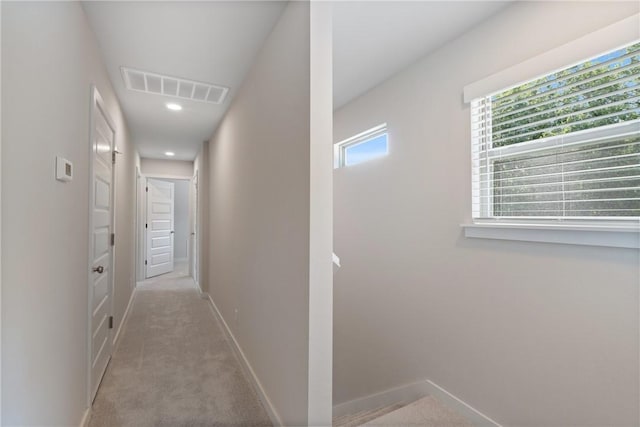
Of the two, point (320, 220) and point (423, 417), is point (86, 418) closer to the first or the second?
point (320, 220)

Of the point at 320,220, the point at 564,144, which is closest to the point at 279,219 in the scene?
the point at 320,220

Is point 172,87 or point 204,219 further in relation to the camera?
point 204,219

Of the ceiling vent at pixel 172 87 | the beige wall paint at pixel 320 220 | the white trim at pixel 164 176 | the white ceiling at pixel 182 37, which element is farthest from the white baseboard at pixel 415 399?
the white trim at pixel 164 176

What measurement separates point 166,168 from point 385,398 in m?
5.74

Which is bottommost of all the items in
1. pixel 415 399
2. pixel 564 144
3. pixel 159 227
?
pixel 415 399

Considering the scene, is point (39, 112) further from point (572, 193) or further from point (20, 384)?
point (572, 193)

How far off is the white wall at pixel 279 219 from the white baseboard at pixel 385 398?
109cm

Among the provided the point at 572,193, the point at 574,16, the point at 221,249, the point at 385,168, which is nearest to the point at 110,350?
the point at 221,249

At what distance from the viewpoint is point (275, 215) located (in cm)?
180

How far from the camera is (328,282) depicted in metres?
1.41

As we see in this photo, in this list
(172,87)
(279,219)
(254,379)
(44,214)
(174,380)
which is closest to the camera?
(44,214)

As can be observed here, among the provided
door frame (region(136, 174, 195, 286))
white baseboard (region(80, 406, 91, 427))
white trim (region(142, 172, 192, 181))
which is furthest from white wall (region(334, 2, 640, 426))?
white trim (region(142, 172, 192, 181))

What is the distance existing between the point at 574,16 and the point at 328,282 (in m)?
1.78

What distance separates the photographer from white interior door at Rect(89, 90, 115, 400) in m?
1.91
